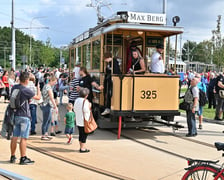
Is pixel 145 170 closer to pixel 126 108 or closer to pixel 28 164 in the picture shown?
pixel 28 164

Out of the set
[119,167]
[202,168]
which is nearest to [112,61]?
[119,167]

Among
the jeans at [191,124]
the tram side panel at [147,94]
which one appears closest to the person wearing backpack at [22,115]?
the tram side panel at [147,94]

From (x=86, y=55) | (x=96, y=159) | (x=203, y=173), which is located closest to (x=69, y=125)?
(x=96, y=159)

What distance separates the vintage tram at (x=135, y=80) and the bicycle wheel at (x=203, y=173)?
454 centimetres

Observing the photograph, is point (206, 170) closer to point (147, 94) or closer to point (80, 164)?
point (80, 164)

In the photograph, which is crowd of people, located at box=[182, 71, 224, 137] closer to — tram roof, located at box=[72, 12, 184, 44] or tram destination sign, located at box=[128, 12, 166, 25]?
tram roof, located at box=[72, 12, 184, 44]

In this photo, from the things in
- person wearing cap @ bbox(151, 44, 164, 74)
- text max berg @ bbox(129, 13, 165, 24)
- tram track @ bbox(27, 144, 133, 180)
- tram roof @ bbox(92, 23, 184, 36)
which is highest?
text max berg @ bbox(129, 13, 165, 24)

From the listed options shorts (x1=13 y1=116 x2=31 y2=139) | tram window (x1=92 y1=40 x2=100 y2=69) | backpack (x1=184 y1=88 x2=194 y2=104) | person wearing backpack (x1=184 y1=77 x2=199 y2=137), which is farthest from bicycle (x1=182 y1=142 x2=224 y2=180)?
tram window (x1=92 y1=40 x2=100 y2=69)

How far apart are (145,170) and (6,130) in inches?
102

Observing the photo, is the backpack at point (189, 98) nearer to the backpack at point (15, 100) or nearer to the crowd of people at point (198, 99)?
the crowd of people at point (198, 99)

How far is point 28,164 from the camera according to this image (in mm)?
6348

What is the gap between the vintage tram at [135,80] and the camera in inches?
352

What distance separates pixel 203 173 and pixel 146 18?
240 inches

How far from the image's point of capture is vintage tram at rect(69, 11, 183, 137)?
8.95 meters
